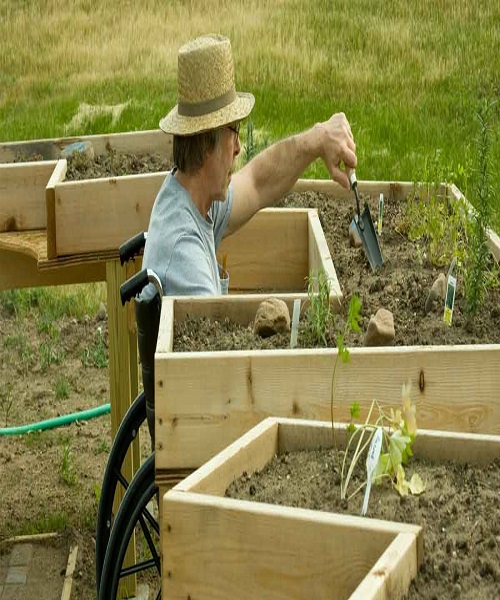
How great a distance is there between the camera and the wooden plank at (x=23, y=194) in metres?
4.90

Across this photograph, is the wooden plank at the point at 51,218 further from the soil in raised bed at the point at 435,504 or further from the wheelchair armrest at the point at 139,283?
the soil in raised bed at the point at 435,504

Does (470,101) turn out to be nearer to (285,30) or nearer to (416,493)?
(285,30)

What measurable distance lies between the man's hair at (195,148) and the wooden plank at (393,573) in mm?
1843

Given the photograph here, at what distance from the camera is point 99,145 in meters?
5.42

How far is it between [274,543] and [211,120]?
172 cm

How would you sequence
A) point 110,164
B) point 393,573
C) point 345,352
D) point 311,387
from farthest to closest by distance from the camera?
1. point 110,164
2. point 311,387
3. point 345,352
4. point 393,573

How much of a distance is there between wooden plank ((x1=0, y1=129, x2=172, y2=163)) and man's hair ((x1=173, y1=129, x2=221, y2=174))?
182 cm

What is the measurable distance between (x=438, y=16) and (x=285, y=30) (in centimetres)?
137

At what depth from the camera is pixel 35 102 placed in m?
10.9

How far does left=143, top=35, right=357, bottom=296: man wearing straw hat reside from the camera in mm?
3455

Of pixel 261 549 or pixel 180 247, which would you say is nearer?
pixel 261 549

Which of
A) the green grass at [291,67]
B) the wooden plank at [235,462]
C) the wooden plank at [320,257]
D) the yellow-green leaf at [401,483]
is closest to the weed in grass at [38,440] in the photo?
the green grass at [291,67]

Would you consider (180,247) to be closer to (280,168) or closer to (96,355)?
(280,168)

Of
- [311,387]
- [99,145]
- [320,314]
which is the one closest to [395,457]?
[311,387]
